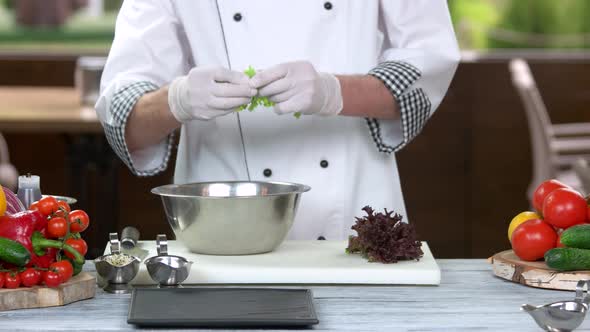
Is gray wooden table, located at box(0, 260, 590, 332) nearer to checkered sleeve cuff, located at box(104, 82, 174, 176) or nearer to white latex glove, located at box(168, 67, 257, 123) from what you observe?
white latex glove, located at box(168, 67, 257, 123)

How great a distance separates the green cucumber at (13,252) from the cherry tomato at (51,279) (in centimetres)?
4

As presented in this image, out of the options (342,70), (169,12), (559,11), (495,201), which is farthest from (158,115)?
(559,11)

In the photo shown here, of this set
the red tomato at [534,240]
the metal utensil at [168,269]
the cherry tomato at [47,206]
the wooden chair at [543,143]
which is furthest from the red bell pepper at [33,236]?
the wooden chair at [543,143]

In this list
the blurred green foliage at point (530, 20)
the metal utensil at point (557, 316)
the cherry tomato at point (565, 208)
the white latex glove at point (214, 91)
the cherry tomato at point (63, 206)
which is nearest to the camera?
the metal utensil at point (557, 316)

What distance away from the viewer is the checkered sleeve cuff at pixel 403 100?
2051 millimetres

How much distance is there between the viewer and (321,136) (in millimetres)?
2148

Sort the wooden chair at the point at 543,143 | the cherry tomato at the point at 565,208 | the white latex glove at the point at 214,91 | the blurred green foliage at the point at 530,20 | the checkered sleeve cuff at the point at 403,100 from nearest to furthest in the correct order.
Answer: the cherry tomato at the point at 565,208 < the white latex glove at the point at 214,91 < the checkered sleeve cuff at the point at 403,100 < the wooden chair at the point at 543,143 < the blurred green foliage at the point at 530,20

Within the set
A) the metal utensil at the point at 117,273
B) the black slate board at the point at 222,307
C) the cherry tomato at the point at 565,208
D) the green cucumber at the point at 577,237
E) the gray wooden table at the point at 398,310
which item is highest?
the cherry tomato at the point at 565,208

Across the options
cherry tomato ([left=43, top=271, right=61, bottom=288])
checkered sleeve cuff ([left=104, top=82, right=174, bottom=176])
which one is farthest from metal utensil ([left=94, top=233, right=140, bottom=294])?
checkered sleeve cuff ([left=104, top=82, right=174, bottom=176])

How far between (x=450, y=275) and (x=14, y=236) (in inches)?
28.0

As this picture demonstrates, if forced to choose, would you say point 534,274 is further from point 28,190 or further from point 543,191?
point 28,190

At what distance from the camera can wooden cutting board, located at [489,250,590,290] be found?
1.59 meters

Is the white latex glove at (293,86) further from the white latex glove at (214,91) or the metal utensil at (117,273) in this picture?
the metal utensil at (117,273)

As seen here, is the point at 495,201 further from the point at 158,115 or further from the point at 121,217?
the point at 158,115
